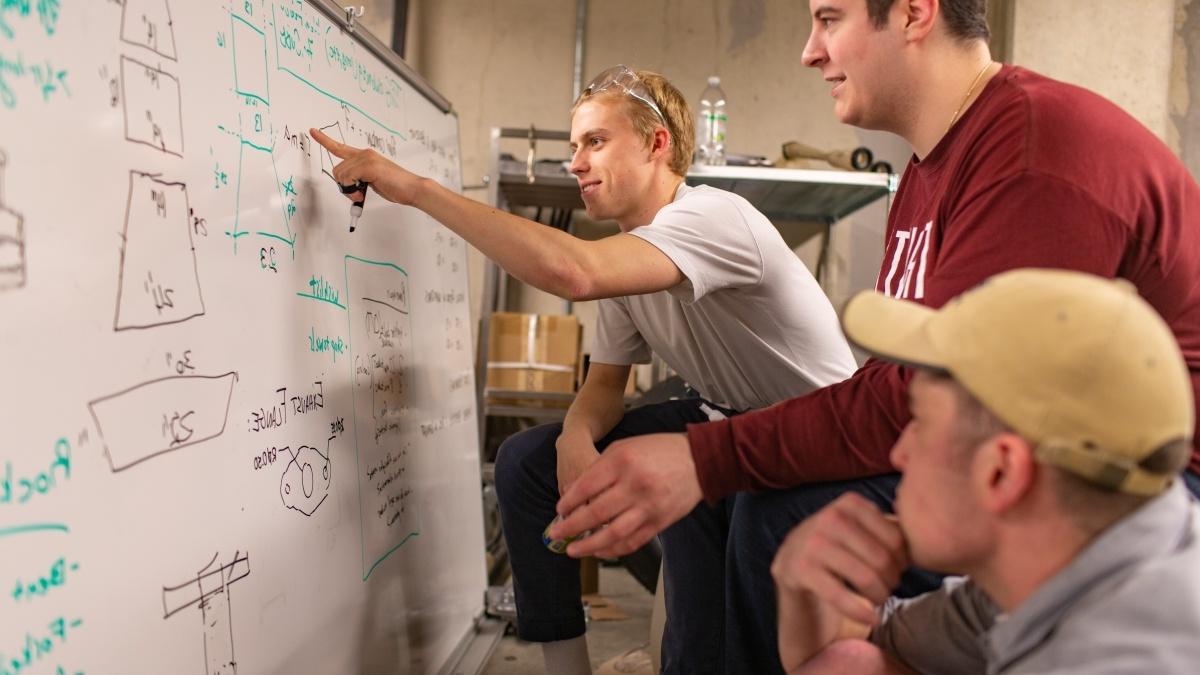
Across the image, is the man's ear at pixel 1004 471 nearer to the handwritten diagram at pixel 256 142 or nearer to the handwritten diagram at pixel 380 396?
the handwritten diagram at pixel 256 142

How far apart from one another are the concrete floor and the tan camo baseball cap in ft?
4.99

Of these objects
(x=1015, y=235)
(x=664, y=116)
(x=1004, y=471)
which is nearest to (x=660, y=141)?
(x=664, y=116)

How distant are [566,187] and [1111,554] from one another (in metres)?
2.37

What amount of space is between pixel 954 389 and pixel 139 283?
707 millimetres

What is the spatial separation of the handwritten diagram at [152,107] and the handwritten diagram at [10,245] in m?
0.16

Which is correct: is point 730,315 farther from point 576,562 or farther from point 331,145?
point 331,145

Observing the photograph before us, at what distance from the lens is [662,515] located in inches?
36.5

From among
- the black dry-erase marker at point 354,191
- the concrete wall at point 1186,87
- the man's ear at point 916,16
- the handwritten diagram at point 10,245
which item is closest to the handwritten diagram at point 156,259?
the handwritten diagram at point 10,245

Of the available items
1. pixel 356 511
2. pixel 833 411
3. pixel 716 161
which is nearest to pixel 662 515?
pixel 833 411

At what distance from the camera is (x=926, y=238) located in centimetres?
104

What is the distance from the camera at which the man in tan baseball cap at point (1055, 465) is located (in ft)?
1.76

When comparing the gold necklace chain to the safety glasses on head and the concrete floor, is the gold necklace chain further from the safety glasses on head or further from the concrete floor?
the concrete floor

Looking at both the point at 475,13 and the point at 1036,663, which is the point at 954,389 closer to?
the point at 1036,663

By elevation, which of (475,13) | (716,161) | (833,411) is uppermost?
(475,13)
